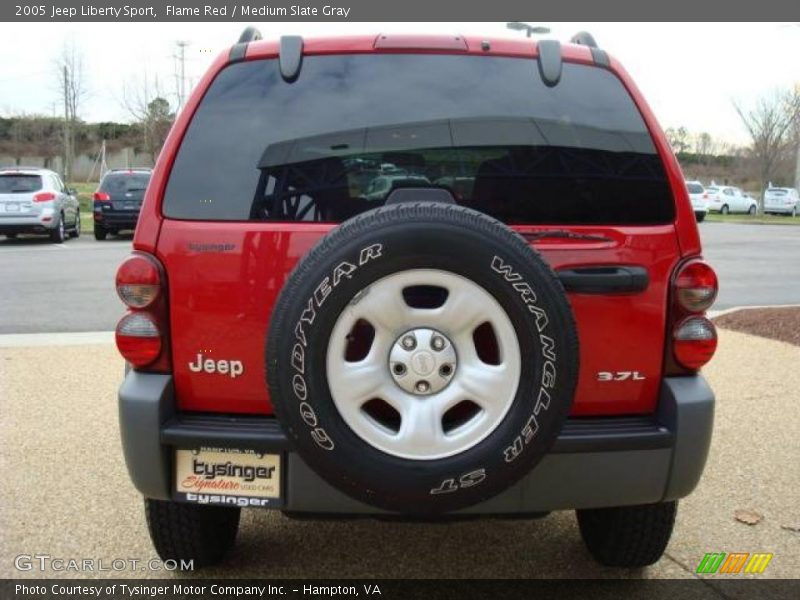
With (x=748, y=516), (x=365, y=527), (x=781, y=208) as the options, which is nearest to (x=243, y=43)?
(x=365, y=527)

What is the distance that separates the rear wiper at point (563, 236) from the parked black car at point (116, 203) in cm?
1704

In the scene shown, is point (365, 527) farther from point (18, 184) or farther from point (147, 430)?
point (18, 184)

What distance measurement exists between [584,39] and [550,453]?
172 centimetres

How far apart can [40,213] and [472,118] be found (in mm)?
16216

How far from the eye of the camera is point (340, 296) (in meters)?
2.13

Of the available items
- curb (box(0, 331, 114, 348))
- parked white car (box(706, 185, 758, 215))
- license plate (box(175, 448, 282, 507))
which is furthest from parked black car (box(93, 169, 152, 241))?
parked white car (box(706, 185, 758, 215))

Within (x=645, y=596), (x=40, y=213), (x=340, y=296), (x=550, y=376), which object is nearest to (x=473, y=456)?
(x=550, y=376)

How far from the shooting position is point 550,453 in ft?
7.88

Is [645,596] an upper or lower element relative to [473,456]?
lower

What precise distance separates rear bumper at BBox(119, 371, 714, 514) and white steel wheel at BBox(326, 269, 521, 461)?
0.30 m

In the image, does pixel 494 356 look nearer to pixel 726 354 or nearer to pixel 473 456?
pixel 473 456

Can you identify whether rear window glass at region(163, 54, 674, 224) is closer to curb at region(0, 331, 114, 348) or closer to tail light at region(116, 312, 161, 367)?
tail light at region(116, 312, 161, 367)

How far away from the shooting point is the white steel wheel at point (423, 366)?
7.09ft

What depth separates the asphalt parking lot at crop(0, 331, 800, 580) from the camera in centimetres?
310
